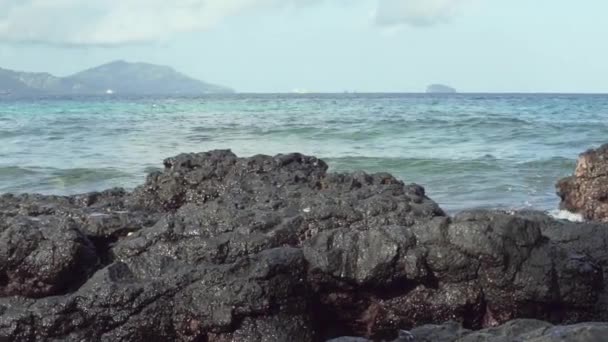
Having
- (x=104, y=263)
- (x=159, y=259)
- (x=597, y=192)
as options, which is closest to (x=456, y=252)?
(x=159, y=259)

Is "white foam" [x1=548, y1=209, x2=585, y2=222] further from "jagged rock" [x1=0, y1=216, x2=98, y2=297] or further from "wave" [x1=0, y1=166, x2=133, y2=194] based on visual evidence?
"wave" [x1=0, y1=166, x2=133, y2=194]

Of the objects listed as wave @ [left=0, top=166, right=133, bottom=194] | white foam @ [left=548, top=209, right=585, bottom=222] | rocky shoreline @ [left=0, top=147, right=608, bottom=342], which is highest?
rocky shoreline @ [left=0, top=147, right=608, bottom=342]

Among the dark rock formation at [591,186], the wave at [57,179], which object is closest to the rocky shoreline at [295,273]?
the dark rock formation at [591,186]

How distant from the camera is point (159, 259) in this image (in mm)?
5953

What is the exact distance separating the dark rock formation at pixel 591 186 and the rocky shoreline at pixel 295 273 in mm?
3275

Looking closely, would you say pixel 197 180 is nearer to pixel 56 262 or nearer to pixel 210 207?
pixel 210 207

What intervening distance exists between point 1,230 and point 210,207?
5.42ft

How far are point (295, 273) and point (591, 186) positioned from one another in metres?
5.70

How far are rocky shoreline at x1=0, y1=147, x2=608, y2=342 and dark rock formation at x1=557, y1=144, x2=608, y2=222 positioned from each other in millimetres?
3275

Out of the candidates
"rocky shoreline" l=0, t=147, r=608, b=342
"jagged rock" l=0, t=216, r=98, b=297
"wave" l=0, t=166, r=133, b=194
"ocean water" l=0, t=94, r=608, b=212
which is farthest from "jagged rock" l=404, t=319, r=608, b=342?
"wave" l=0, t=166, r=133, b=194

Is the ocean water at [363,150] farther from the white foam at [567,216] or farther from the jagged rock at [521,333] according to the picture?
the jagged rock at [521,333]

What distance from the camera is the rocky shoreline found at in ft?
17.7

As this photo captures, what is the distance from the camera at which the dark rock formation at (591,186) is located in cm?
994

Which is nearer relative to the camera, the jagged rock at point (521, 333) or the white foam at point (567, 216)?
the jagged rock at point (521, 333)
